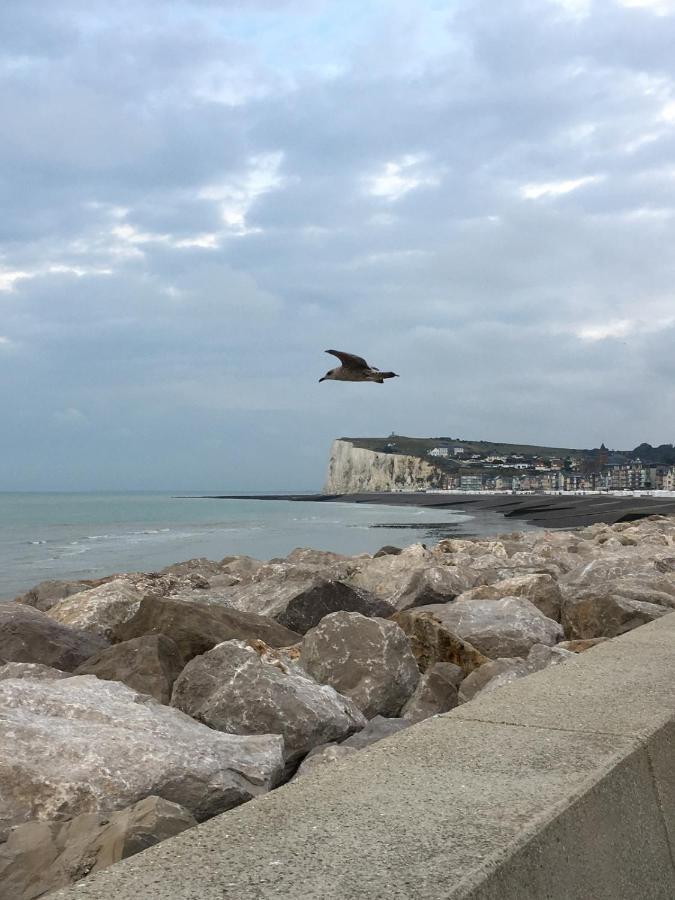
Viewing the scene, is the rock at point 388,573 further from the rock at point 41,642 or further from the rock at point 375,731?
the rock at point 375,731

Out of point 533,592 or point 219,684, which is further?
point 533,592

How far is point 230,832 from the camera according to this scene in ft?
5.89

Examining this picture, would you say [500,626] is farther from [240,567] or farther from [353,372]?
[240,567]

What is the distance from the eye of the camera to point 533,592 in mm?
7410

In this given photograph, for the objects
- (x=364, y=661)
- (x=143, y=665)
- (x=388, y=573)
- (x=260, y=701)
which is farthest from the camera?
(x=388, y=573)

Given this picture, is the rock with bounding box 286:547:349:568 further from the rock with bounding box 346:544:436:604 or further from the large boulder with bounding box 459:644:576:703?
the large boulder with bounding box 459:644:576:703

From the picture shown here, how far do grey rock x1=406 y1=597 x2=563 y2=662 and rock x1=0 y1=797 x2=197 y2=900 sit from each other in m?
3.64

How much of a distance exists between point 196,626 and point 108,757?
8.18ft

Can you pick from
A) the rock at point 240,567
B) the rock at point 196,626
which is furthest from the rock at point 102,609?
the rock at point 240,567

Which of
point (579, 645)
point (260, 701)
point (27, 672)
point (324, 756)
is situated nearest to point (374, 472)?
point (579, 645)

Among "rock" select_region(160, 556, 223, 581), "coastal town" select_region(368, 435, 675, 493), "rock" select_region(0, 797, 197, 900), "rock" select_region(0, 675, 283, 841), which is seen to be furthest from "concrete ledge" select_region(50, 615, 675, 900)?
"coastal town" select_region(368, 435, 675, 493)

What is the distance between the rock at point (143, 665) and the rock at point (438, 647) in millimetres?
1605

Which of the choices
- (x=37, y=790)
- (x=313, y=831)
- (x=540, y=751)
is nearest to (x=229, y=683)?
(x=37, y=790)

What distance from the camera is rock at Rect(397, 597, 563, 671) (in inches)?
236
